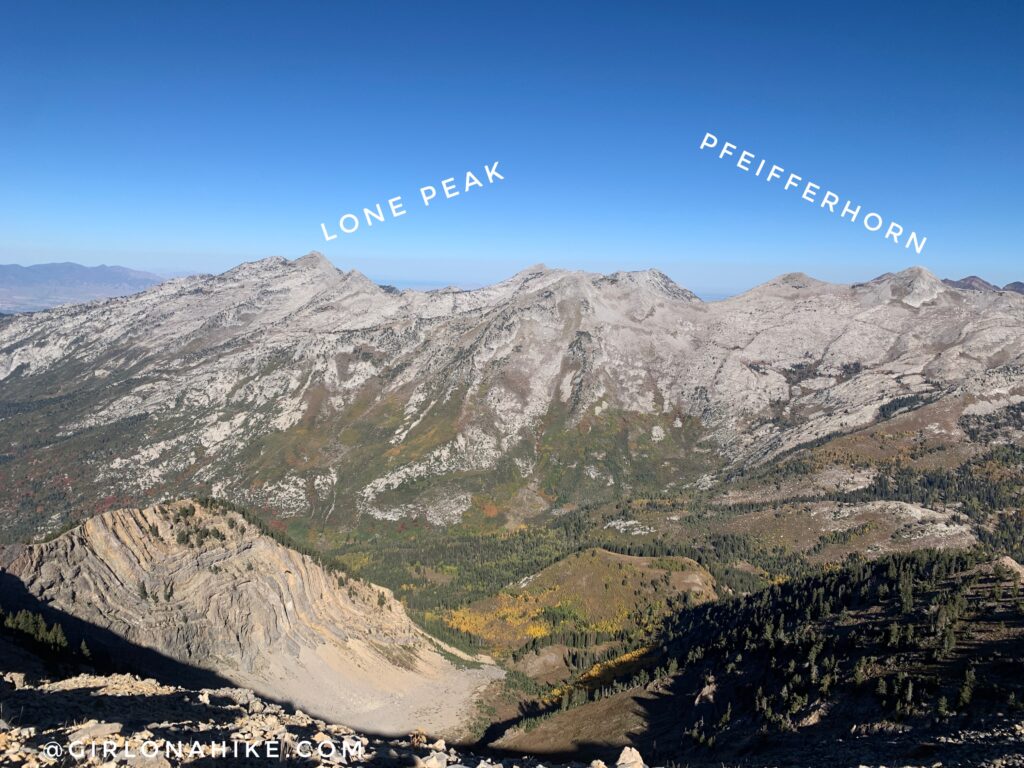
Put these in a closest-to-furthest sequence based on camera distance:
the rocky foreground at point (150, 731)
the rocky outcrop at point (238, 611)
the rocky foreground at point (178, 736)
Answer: the rocky foreground at point (150, 731), the rocky foreground at point (178, 736), the rocky outcrop at point (238, 611)

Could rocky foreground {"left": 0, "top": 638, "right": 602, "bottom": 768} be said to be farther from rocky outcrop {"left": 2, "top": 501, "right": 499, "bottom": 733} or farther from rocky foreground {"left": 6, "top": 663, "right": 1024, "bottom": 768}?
rocky outcrop {"left": 2, "top": 501, "right": 499, "bottom": 733}

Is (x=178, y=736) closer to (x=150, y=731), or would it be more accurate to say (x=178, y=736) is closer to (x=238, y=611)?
(x=150, y=731)

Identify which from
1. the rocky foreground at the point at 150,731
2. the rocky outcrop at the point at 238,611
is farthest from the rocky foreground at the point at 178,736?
the rocky outcrop at the point at 238,611

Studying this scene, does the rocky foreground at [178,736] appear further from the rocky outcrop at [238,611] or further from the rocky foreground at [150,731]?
the rocky outcrop at [238,611]

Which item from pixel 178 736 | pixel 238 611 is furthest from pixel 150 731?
pixel 238 611

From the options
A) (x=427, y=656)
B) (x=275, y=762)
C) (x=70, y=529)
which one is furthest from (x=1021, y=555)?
(x=70, y=529)

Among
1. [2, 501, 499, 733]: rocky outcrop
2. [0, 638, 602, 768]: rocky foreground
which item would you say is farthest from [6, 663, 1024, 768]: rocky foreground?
[2, 501, 499, 733]: rocky outcrop

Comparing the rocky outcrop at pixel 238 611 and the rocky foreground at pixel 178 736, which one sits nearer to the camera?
the rocky foreground at pixel 178 736

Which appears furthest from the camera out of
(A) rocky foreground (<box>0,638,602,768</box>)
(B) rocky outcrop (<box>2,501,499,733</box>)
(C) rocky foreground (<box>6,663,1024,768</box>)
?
(B) rocky outcrop (<box>2,501,499,733</box>)
